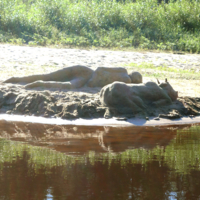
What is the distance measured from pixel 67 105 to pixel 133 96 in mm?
1322

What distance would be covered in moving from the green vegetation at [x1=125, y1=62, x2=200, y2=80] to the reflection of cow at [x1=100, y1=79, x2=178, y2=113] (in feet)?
13.6

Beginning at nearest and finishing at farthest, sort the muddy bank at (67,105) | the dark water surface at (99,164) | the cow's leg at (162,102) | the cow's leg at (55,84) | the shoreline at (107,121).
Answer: the dark water surface at (99,164) → the shoreline at (107,121) → the muddy bank at (67,105) → the cow's leg at (162,102) → the cow's leg at (55,84)

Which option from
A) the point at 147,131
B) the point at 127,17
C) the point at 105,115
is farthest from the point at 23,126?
the point at 127,17

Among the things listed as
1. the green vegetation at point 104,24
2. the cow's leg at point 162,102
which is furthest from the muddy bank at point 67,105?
the green vegetation at point 104,24

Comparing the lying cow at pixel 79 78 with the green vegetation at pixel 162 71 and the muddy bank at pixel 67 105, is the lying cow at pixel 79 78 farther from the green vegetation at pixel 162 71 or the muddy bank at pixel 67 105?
the green vegetation at pixel 162 71

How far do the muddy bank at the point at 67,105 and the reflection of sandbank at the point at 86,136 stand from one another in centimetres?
65

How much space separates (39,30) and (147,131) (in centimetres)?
1459

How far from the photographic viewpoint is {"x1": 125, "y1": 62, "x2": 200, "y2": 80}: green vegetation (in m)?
11.6

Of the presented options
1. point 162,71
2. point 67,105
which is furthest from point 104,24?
point 67,105

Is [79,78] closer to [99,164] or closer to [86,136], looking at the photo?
[86,136]

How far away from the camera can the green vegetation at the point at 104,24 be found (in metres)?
17.8

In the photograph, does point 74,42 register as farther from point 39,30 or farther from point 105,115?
point 105,115

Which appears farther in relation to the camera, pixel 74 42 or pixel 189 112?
pixel 74 42

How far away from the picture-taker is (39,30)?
62.2 ft
